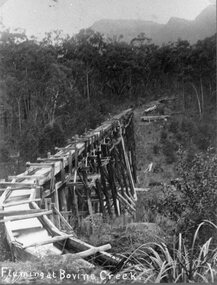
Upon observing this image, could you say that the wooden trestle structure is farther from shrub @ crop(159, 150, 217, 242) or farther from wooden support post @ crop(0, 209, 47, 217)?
shrub @ crop(159, 150, 217, 242)

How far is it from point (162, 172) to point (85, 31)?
7825 mm

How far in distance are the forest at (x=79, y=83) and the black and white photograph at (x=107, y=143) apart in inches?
2.4

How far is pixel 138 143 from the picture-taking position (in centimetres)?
2150

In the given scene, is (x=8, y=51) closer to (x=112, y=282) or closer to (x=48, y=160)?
(x=48, y=160)

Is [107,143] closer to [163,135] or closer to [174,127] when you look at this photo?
[174,127]

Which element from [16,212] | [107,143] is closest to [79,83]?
[107,143]

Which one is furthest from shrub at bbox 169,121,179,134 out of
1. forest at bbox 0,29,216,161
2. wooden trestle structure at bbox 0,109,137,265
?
wooden trestle structure at bbox 0,109,137,265

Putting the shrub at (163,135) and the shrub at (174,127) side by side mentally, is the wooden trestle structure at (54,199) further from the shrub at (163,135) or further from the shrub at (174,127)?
the shrub at (163,135)

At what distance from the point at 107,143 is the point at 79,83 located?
3010 millimetres

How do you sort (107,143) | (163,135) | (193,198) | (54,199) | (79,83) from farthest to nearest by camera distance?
(163,135)
(79,83)
(107,143)
(54,199)
(193,198)

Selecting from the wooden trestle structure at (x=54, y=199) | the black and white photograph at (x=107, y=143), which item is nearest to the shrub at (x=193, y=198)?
the black and white photograph at (x=107, y=143)

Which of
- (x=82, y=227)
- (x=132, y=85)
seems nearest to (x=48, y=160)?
(x=82, y=227)

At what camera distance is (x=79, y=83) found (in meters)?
15.8

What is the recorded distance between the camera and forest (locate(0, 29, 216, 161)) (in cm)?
1392
